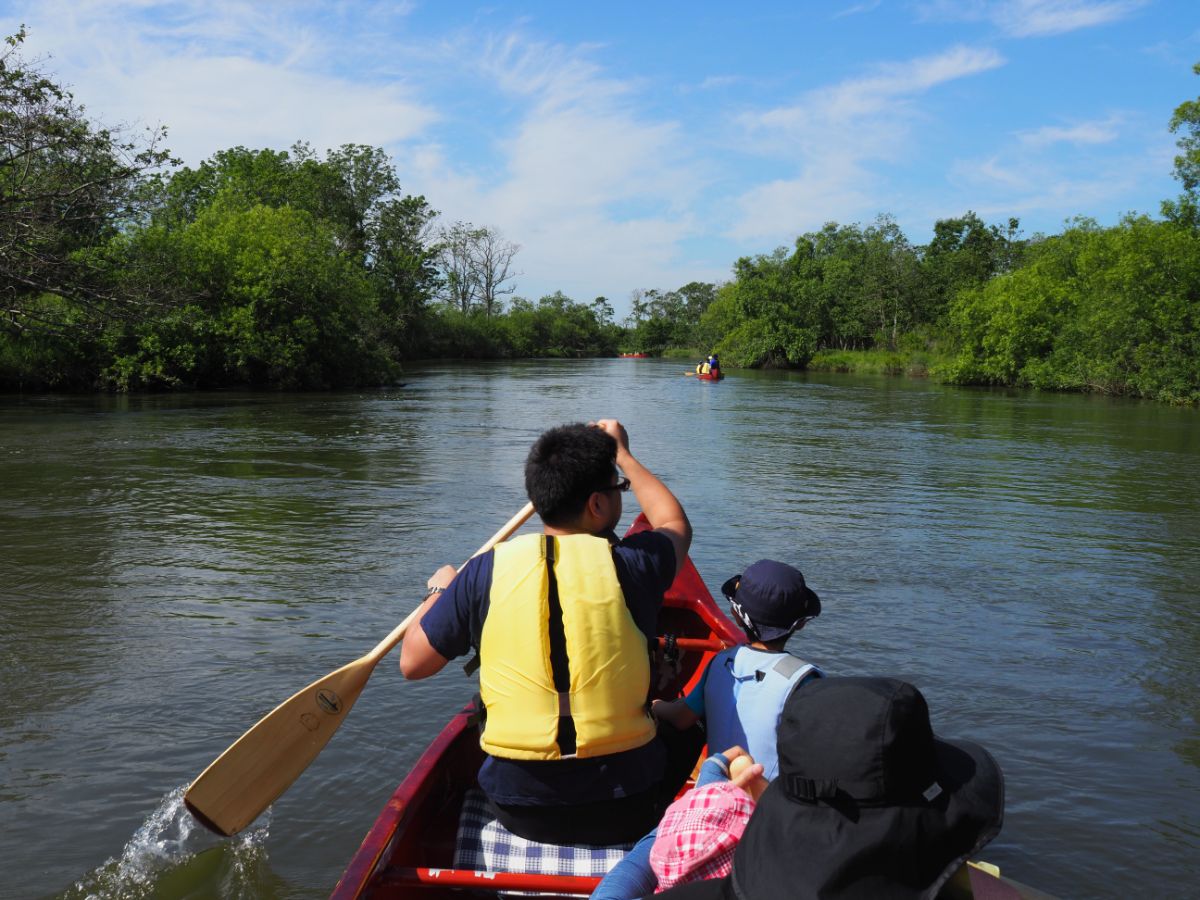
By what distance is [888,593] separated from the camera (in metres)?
7.49

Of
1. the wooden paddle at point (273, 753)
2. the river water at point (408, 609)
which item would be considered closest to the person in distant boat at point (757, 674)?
the wooden paddle at point (273, 753)

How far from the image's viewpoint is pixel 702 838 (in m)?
2.06

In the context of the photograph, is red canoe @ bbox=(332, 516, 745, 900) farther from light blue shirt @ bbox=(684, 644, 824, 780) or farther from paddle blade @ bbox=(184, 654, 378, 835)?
paddle blade @ bbox=(184, 654, 378, 835)

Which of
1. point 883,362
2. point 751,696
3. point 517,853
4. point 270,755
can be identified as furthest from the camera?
point 883,362

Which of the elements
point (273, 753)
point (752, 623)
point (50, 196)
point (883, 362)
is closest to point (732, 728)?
point (752, 623)

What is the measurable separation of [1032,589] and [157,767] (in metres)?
6.22

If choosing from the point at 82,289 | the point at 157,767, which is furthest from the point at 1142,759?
the point at 82,289

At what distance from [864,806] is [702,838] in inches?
22.2

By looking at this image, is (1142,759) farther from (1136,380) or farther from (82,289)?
(1136,380)

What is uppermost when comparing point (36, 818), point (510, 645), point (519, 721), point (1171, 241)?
point (1171, 241)

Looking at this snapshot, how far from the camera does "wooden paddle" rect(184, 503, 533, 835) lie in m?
3.24

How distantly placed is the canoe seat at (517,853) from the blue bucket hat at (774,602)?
725 millimetres

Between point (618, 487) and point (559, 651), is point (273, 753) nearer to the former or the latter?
point (559, 651)

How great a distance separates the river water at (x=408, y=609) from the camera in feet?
13.2
